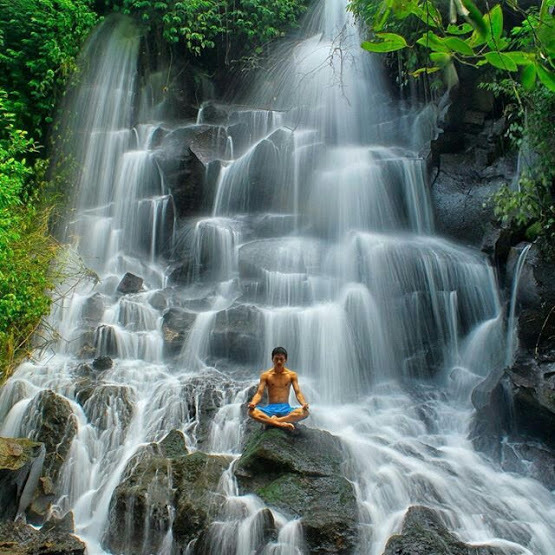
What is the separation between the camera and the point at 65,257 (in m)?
9.50

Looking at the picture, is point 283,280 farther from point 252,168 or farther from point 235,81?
point 235,81

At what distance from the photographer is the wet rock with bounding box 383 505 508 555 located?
14.0 ft

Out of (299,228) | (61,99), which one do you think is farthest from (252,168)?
(61,99)

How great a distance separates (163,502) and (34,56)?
422 inches

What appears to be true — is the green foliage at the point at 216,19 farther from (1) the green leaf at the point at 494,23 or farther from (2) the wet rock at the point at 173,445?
(1) the green leaf at the point at 494,23

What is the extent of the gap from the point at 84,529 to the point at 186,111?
12.4 metres

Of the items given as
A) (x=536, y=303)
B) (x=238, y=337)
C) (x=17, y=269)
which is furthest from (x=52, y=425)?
(x=536, y=303)

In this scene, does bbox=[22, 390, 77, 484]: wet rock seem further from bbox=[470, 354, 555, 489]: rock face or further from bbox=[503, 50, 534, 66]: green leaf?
bbox=[503, 50, 534, 66]: green leaf

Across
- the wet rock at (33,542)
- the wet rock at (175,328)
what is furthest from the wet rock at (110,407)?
the wet rock at (33,542)

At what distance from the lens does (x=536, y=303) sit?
7.01 metres

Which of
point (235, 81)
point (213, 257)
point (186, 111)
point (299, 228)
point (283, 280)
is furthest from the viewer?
point (235, 81)

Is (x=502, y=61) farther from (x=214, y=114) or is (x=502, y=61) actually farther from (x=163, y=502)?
(x=214, y=114)

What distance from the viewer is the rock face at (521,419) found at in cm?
614

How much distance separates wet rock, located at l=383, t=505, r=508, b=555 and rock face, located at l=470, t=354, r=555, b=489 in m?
1.96
